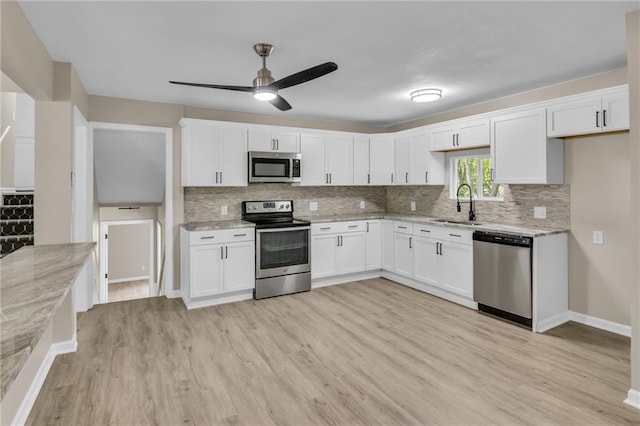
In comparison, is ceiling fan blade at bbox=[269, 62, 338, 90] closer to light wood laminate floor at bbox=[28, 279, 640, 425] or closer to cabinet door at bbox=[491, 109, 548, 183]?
light wood laminate floor at bbox=[28, 279, 640, 425]

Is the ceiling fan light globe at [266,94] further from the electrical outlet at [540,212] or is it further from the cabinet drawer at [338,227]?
the electrical outlet at [540,212]

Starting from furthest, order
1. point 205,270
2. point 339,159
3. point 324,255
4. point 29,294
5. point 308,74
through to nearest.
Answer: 1. point 339,159
2. point 324,255
3. point 205,270
4. point 308,74
5. point 29,294

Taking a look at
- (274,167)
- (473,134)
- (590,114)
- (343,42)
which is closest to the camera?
(343,42)

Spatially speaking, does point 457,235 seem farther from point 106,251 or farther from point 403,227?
point 106,251

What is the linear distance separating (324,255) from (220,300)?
59.9 inches

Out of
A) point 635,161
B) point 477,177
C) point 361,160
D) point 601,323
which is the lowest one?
point 601,323

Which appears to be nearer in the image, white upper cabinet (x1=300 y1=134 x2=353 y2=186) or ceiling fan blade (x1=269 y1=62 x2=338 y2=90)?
ceiling fan blade (x1=269 y1=62 x2=338 y2=90)

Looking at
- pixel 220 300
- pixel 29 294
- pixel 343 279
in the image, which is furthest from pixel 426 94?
pixel 29 294

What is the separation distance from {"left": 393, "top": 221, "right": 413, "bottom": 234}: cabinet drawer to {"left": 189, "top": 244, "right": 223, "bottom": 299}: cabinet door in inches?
97.9

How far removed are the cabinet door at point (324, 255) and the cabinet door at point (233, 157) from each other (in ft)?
4.23

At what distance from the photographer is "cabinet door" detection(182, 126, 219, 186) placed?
14.8ft

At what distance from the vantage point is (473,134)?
441cm

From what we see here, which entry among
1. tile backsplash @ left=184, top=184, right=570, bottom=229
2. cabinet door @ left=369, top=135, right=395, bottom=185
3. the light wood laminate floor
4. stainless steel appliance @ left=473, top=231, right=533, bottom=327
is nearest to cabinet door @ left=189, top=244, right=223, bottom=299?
the light wood laminate floor

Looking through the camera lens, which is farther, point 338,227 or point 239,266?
point 338,227
